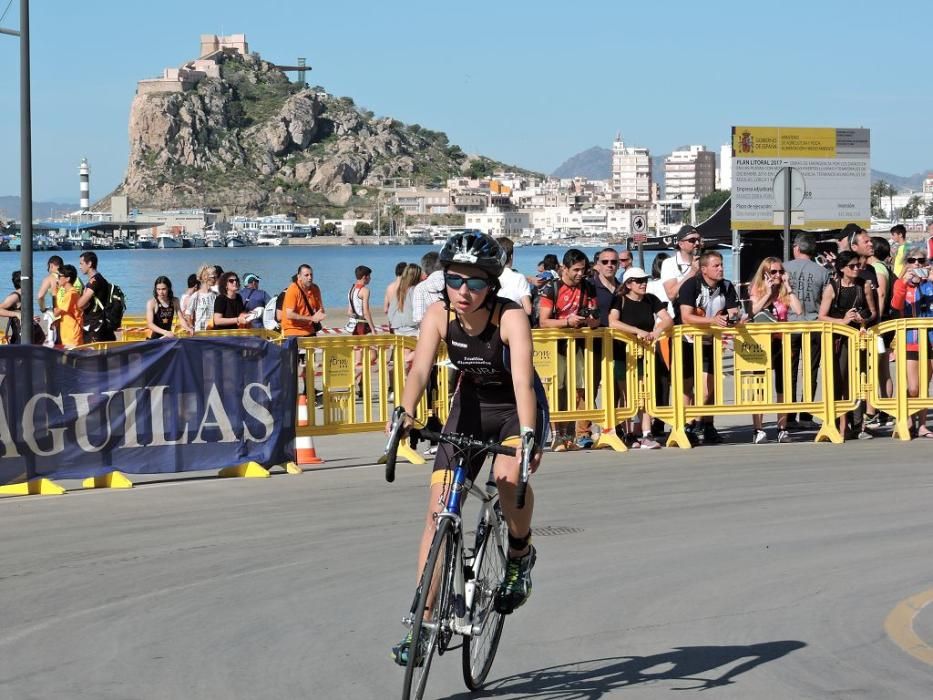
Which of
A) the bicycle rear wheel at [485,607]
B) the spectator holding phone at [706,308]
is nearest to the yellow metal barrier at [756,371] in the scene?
the spectator holding phone at [706,308]

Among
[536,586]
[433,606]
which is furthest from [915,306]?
[433,606]

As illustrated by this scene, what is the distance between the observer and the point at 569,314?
574 inches

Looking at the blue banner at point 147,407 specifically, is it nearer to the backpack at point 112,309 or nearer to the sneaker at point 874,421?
the backpack at point 112,309

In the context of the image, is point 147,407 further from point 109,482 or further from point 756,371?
point 756,371

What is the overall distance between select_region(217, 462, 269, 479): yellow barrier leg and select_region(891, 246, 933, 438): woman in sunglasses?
22.3 feet

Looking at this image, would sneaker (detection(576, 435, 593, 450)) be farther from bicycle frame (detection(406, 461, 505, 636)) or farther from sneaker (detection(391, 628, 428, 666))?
sneaker (detection(391, 628, 428, 666))

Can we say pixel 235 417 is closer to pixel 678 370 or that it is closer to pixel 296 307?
pixel 678 370

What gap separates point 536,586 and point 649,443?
672 centimetres

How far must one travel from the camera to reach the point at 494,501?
6320 mm

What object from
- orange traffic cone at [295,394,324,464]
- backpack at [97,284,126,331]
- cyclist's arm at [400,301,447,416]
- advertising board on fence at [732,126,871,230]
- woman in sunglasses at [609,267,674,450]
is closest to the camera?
cyclist's arm at [400,301,447,416]

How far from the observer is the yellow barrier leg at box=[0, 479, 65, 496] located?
40.2 feet

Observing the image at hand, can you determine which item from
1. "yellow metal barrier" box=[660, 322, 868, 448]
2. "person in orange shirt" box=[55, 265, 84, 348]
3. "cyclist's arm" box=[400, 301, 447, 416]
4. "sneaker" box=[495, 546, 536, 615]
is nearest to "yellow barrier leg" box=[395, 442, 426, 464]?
"yellow metal barrier" box=[660, 322, 868, 448]

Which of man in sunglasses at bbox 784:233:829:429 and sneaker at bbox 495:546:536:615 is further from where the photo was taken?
man in sunglasses at bbox 784:233:829:429

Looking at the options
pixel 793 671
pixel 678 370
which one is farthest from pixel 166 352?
pixel 793 671
